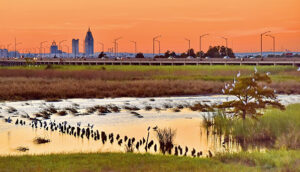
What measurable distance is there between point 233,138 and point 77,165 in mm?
10972

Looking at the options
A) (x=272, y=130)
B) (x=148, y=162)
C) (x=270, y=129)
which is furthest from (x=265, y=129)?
(x=148, y=162)

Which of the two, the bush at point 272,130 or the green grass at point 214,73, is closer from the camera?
the bush at point 272,130

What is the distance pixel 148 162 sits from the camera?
57.8ft

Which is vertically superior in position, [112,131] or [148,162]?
[148,162]

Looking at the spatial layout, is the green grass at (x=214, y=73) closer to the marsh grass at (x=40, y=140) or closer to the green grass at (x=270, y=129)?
the green grass at (x=270, y=129)

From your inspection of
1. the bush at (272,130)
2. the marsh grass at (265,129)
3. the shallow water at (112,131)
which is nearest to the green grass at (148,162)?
the shallow water at (112,131)

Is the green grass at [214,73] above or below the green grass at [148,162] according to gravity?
above

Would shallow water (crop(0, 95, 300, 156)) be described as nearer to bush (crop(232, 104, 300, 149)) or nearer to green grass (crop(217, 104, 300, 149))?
green grass (crop(217, 104, 300, 149))

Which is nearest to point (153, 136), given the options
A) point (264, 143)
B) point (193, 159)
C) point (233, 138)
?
point (233, 138)

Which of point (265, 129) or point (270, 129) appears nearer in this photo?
point (265, 129)

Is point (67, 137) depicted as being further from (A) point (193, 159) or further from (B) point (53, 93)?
(B) point (53, 93)

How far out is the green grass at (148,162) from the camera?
54.4 feet

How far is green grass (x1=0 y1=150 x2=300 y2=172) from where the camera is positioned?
16.6 metres

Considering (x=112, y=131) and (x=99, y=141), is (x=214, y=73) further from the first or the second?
(x=99, y=141)
